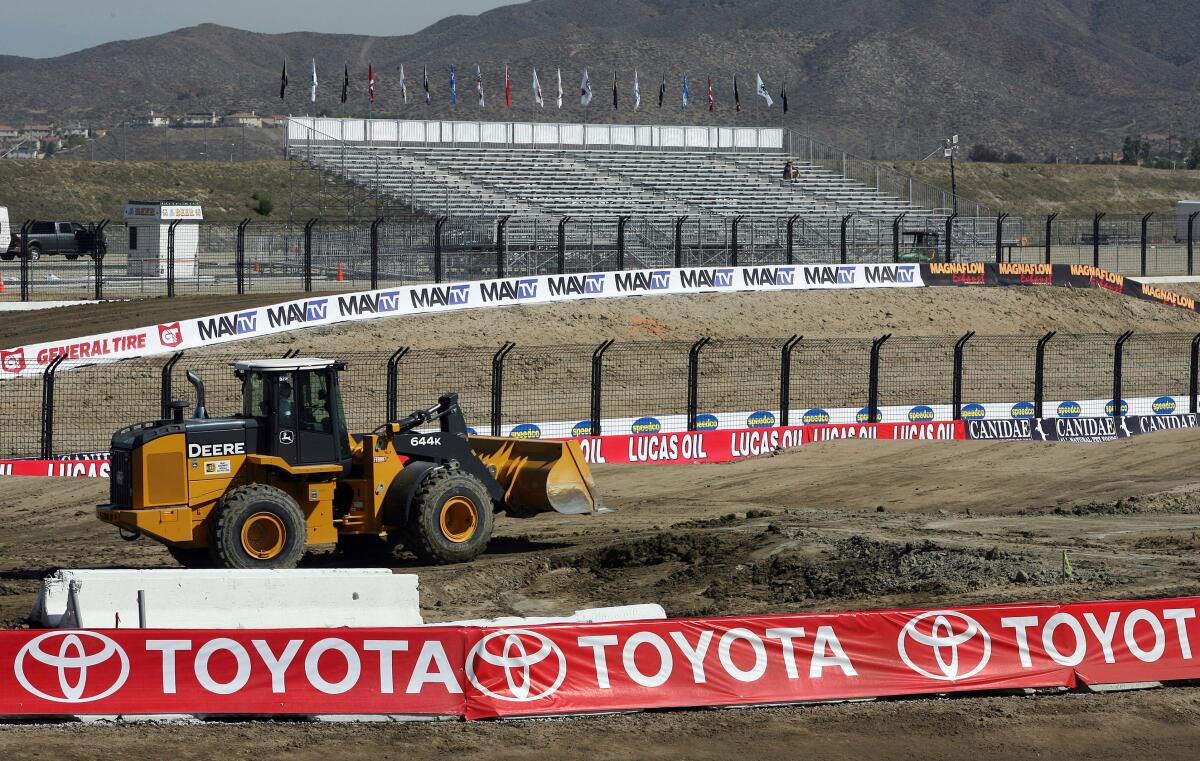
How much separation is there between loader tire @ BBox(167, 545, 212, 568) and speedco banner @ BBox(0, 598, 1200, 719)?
4.32 m

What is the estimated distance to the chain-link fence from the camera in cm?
2564

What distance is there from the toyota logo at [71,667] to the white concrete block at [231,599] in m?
1.84

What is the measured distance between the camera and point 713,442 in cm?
2531

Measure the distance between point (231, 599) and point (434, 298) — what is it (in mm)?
21885

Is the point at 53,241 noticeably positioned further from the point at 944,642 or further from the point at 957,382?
the point at 944,642

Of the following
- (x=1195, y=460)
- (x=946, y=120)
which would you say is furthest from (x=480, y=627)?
(x=946, y=120)

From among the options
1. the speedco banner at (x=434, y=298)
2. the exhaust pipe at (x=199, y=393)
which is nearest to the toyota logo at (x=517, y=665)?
the exhaust pipe at (x=199, y=393)

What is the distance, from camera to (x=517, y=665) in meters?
11.2

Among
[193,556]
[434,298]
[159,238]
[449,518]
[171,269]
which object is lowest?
[193,556]

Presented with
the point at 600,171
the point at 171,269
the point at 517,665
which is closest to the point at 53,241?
the point at 171,269

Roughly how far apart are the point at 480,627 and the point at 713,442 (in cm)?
1433

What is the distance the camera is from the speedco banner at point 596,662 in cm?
1086

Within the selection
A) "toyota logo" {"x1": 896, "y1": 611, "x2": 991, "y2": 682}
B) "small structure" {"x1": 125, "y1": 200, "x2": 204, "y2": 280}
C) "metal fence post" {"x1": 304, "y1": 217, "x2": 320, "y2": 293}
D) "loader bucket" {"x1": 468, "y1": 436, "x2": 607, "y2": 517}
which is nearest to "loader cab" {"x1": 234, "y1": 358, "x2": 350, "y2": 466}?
"loader bucket" {"x1": 468, "y1": 436, "x2": 607, "y2": 517}

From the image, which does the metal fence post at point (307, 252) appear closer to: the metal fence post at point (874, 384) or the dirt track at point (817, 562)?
the metal fence post at point (874, 384)
